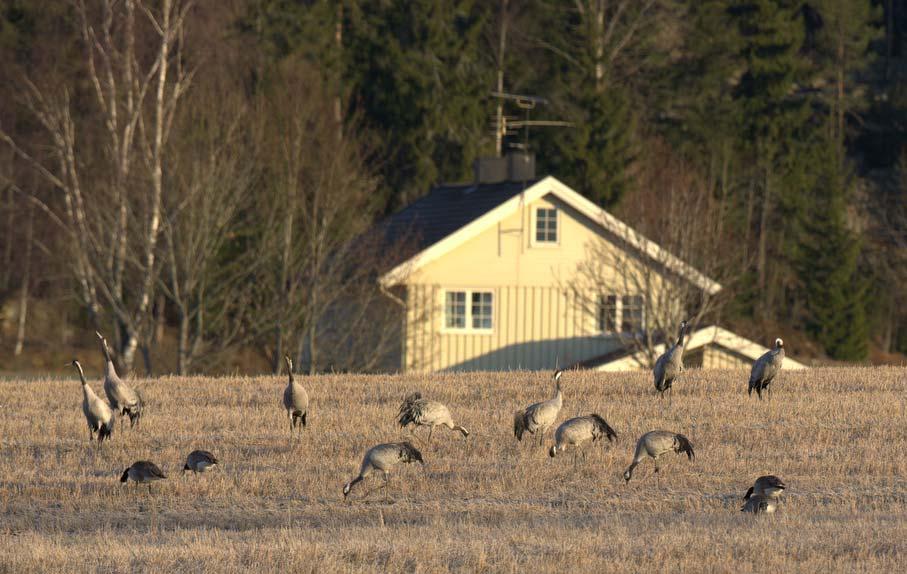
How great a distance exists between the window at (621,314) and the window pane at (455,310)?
3997 mm

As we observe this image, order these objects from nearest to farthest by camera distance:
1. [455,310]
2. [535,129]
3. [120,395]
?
1. [120,395]
2. [455,310]
3. [535,129]

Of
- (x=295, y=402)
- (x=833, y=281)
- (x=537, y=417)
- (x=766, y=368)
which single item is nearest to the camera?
(x=537, y=417)

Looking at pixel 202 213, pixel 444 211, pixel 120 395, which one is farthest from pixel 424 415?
pixel 444 211

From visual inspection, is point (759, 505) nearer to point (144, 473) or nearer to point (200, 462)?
point (200, 462)

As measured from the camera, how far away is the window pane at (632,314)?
139 ft

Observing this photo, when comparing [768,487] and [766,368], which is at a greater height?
[766,368]

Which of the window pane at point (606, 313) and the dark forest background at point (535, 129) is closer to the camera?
the window pane at point (606, 313)

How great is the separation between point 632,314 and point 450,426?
25.6 m

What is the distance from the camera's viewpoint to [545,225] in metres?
45.2

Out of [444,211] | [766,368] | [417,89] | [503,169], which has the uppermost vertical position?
[417,89]

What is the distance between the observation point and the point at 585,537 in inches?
490

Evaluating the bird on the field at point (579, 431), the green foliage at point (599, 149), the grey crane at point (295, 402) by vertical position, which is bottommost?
the bird on the field at point (579, 431)

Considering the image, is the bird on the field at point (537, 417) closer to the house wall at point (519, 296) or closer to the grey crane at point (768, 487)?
the grey crane at point (768, 487)

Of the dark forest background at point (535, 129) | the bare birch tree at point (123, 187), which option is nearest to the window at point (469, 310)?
the dark forest background at point (535, 129)
